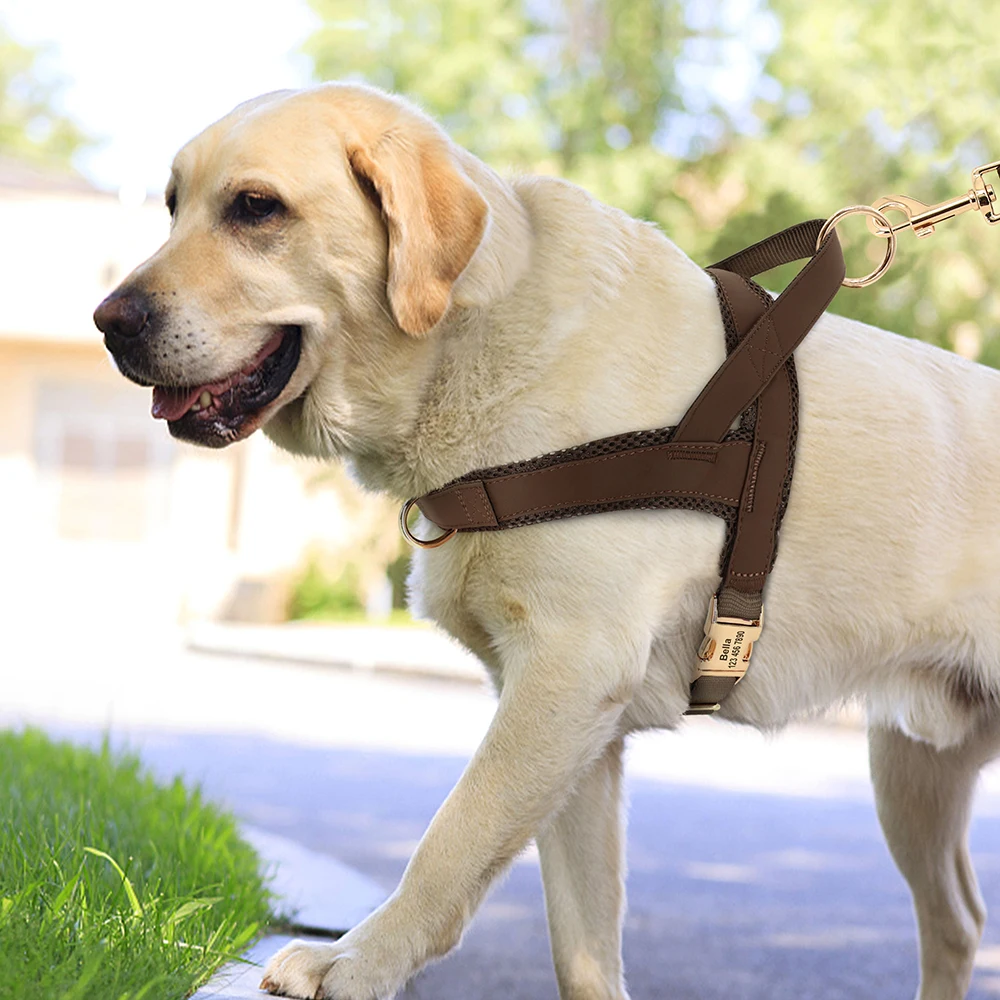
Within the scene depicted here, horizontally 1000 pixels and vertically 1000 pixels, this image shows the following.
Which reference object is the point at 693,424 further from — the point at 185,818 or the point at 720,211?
the point at 720,211

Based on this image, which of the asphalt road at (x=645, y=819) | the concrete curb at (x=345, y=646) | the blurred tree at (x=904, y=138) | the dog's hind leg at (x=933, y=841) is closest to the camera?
the dog's hind leg at (x=933, y=841)

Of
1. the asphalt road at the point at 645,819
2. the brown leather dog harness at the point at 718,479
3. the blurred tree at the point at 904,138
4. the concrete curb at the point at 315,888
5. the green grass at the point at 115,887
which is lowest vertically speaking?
the asphalt road at the point at 645,819

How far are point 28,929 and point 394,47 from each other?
728 inches

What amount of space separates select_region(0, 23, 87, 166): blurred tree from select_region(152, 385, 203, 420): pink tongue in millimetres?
50422

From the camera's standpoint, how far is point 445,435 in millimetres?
3199

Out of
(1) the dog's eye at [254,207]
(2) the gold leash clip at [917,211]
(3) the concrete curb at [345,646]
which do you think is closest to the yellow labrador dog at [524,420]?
(1) the dog's eye at [254,207]

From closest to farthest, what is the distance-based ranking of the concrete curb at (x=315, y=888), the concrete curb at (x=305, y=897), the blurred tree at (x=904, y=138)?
the concrete curb at (x=305, y=897) < the concrete curb at (x=315, y=888) < the blurred tree at (x=904, y=138)

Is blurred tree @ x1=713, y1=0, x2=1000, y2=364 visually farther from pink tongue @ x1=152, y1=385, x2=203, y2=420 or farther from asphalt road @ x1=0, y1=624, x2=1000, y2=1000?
pink tongue @ x1=152, y1=385, x2=203, y2=420

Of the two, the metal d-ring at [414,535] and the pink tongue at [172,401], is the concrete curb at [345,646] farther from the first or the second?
the pink tongue at [172,401]

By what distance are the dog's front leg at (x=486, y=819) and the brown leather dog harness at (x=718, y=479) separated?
10.2 inches

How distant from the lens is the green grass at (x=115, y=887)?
288 centimetres

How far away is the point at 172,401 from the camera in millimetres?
3119

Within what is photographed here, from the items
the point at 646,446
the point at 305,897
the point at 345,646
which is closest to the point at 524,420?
the point at 646,446

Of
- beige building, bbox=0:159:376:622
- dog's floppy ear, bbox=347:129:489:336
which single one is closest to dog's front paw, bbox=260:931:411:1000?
dog's floppy ear, bbox=347:129:489:336
